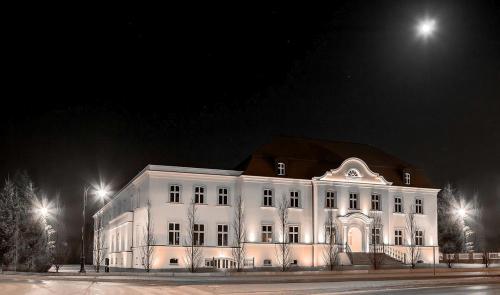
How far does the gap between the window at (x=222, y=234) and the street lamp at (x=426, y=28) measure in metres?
37.0

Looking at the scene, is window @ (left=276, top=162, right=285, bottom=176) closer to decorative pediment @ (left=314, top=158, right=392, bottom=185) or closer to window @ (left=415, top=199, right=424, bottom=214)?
decorative pediment @ (left=314, top=158, right=392, bottom=185)

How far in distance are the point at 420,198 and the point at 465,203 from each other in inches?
949

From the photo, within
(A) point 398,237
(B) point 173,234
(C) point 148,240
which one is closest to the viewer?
(C) point 148,240

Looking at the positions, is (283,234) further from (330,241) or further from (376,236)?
(376,236)

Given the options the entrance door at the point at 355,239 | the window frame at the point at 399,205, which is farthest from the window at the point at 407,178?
the entrance door at the point at 355,239

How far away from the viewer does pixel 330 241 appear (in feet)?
179

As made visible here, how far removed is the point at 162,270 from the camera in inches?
1916

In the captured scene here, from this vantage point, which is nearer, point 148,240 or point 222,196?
point 148,240

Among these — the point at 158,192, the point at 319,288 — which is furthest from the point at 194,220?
the point at 319,288

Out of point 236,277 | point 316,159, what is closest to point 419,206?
point 316,159

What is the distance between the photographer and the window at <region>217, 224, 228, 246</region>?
174 feet

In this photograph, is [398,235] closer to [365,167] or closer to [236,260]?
[365,167]

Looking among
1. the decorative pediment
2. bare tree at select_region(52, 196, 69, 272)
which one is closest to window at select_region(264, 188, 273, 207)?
the decorative pediment

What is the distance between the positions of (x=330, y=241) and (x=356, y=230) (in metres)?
4.07
